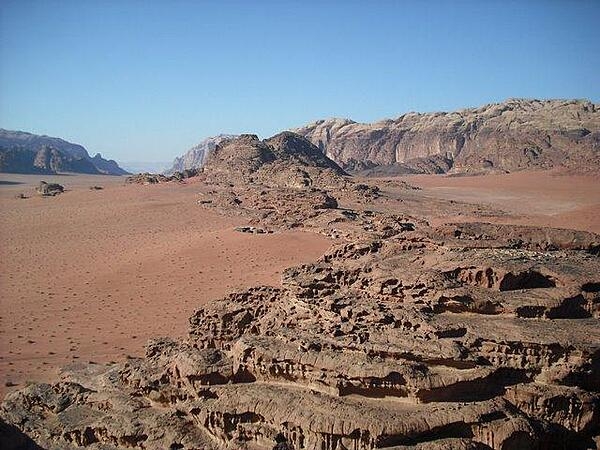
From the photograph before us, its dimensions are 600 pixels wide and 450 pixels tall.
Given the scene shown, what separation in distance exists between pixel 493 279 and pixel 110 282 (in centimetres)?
1563

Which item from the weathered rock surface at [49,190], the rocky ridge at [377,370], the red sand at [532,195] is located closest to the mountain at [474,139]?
the red sand at [532,195]

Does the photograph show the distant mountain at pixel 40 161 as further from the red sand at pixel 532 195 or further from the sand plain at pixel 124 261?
the red sand at pixel 532 195

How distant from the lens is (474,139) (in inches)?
3095

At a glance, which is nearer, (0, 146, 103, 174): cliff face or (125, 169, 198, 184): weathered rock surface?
(125, 169, 198, 184): weathered rock surface

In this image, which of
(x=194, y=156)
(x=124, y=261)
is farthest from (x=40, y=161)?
(x=124, y=261)

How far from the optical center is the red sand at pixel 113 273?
45.2 feet

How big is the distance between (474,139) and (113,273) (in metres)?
68.9

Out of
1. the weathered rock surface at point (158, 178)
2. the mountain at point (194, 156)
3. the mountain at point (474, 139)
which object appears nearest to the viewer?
the weathered rock surface at point (158, 178)

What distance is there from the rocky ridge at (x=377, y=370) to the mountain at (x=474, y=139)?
5082 cm

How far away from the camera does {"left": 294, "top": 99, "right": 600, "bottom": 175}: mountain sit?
62.2 metres

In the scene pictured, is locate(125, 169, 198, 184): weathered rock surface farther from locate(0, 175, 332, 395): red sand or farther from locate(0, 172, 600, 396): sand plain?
locate(0, 175, 332, 395): red sand

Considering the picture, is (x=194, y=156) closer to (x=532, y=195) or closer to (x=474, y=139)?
(x=474, y=139)

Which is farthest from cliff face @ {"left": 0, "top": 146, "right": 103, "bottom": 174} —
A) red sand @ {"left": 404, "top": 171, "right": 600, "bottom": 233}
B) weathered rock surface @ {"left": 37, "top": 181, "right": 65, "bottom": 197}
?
red sand @ {"left": 404, "top": 171, "right": 600, "bottom": 233}

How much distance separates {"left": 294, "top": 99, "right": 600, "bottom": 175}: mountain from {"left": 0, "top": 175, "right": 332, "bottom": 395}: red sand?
42377 millimetres
